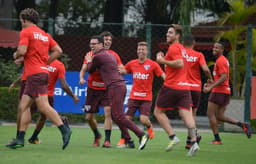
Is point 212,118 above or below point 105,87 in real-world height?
below

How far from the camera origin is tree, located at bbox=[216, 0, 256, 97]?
22078 mm

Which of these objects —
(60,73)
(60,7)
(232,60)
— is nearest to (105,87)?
(60,73)

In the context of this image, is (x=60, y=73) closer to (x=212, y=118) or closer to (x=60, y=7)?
(x=212, y=118)

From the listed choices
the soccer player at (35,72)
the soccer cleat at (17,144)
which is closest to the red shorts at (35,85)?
the soccer player at (35,72)

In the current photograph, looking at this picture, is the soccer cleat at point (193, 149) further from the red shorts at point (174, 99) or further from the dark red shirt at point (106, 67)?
the dark red shirt at point (106, 67)

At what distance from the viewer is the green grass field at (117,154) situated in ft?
33.3

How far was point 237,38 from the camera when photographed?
2256 cm

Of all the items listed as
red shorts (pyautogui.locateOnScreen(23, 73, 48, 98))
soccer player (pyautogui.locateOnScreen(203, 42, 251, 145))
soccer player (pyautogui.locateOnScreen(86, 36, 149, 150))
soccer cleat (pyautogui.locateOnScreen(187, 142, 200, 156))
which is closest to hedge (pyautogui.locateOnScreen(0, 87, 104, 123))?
soccer player (pyautogui.locateOnScreen(203, 42, 251, 145))

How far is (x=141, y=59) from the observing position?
595 inches

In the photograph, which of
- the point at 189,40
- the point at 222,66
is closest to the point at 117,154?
the point at 189,40

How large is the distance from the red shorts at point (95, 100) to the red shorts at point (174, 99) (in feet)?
5.78

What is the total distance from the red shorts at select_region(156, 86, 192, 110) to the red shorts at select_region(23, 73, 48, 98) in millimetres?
1780

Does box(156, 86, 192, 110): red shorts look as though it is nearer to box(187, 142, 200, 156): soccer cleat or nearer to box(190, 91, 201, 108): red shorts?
box(187, 142, 200, 156): soccer cleat

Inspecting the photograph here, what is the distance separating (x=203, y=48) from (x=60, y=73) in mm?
13630
